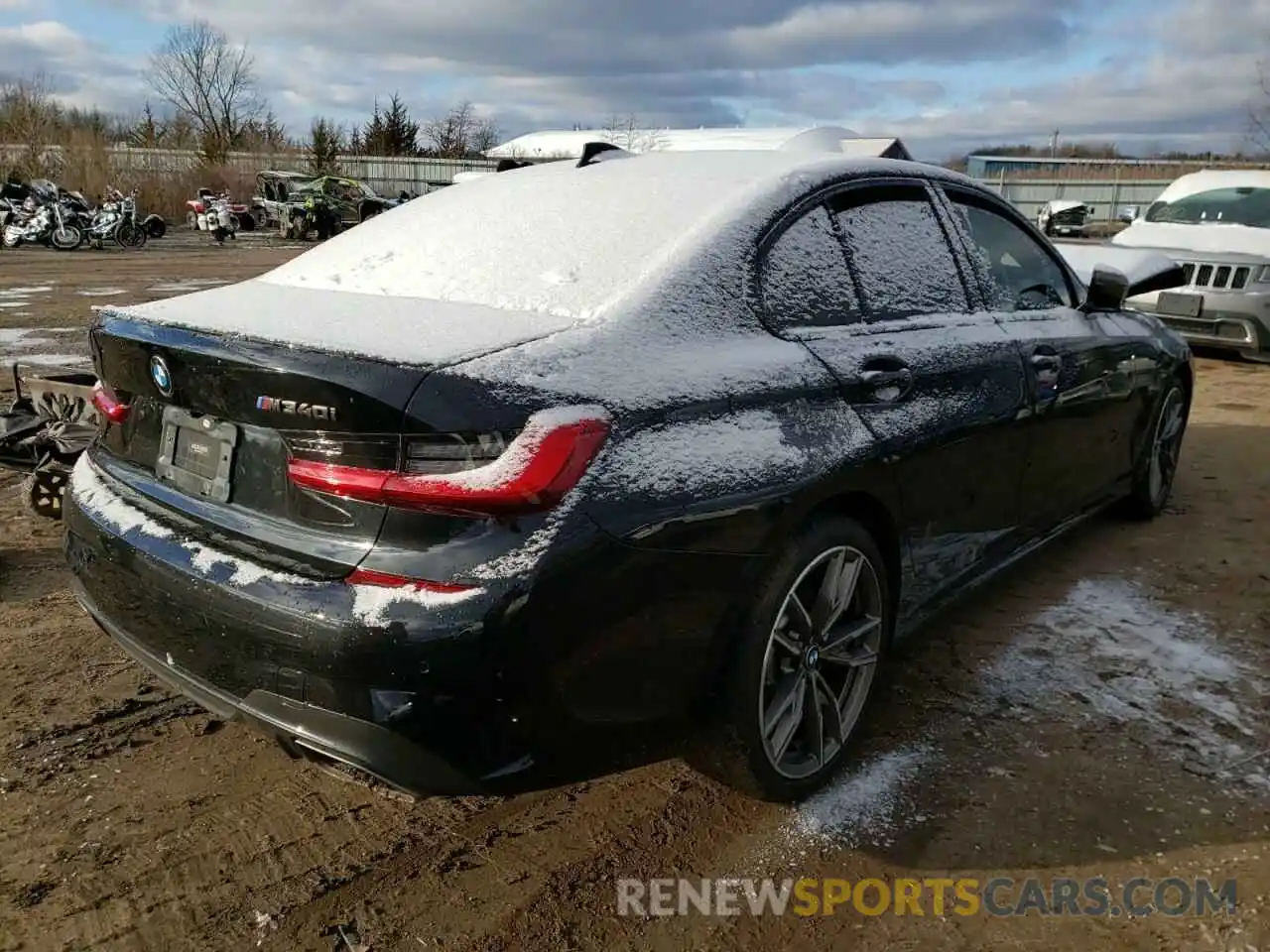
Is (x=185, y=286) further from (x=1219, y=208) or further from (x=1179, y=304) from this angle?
(x=1219, y=208)

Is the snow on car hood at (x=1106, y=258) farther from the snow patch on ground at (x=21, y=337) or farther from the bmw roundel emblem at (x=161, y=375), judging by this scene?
the snow patch on ground at (x=21, y=337)

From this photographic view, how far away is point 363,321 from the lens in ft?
7.02

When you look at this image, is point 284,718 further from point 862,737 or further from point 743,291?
point 862,737

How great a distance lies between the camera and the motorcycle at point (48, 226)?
20.1 m

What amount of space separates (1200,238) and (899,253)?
862 centimetres

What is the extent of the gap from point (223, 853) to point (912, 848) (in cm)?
167

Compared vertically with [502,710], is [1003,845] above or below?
below

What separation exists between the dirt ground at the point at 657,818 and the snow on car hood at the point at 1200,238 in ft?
23.5

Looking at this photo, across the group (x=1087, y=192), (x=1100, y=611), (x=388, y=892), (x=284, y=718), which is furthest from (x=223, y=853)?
(x=1087, y=192)

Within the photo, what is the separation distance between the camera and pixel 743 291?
2338mm

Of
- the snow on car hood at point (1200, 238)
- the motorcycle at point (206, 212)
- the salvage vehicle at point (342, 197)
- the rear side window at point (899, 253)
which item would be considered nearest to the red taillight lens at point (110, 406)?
the rear side window at point (899, 253)

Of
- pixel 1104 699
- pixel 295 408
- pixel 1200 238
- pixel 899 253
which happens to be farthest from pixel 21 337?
pixel 1200 238

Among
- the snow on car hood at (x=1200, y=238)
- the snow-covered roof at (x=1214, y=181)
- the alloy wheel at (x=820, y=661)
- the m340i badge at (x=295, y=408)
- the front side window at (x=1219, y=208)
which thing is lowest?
the alloy wheel at (x=820, y=661)

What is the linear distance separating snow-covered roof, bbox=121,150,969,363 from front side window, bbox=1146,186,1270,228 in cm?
899
